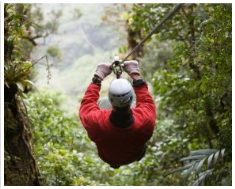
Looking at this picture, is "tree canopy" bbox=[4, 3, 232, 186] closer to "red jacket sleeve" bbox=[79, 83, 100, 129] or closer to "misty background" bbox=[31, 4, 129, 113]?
"red jacket sleeve" bbox=[79, 83, 100, 129]

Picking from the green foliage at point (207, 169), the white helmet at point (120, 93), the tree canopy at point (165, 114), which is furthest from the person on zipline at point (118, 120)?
the green foliage at point (207, 169)

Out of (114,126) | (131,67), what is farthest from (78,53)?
(114,126)

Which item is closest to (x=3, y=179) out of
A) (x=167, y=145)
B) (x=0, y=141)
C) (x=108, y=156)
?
(x=0, y=141)

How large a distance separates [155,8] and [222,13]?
5.39 ft

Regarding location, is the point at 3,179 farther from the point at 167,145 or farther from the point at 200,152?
the point at 167,145

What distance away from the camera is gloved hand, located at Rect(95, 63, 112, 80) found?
3102mm

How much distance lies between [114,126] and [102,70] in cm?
39

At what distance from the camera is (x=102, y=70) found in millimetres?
3113

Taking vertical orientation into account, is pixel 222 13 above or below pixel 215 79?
above

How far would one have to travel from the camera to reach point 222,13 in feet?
12.3

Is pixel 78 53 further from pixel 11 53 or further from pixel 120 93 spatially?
pixel 120 93

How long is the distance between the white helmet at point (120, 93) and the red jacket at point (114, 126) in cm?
27

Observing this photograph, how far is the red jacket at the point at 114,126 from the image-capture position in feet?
9.98

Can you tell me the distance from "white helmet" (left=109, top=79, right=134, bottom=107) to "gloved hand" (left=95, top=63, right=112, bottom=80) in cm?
30
